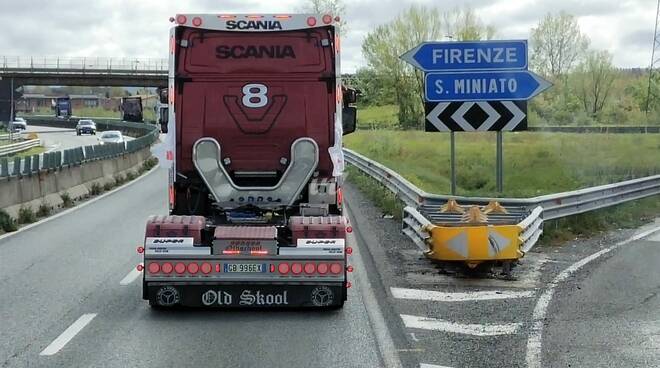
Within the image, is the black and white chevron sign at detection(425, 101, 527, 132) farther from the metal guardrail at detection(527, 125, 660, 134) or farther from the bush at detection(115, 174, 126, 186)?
the metal guardrail at detection(527, 125, 660, 134)

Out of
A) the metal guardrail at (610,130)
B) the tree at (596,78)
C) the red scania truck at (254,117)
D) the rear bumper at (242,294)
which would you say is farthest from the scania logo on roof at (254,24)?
the tree at (596,78)

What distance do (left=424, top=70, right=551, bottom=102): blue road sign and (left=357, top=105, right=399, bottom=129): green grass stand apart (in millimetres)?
56730

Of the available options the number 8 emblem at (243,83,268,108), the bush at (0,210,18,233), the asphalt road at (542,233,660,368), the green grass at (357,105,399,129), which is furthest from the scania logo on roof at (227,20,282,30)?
the green grass at (357,105,399,129)

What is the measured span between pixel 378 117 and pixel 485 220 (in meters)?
72.0

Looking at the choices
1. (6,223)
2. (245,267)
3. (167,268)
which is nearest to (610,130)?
(6,223)

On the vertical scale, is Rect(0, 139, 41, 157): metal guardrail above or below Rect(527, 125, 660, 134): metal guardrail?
below

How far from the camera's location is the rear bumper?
8.39 meters

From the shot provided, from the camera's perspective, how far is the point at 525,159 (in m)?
38.1

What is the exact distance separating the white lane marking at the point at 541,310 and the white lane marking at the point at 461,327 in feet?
0.71

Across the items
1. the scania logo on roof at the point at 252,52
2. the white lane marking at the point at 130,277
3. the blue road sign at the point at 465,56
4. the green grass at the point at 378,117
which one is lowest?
the white lane marking at the point at 130,277

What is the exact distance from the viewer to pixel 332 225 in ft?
27.9

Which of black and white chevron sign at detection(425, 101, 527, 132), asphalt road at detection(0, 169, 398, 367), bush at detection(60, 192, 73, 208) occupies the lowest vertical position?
asphalt road at detection(0, 169, 398, 367)

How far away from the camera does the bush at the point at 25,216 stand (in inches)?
685

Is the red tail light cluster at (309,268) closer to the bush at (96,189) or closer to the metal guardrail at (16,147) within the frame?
the bush at (96,189)
